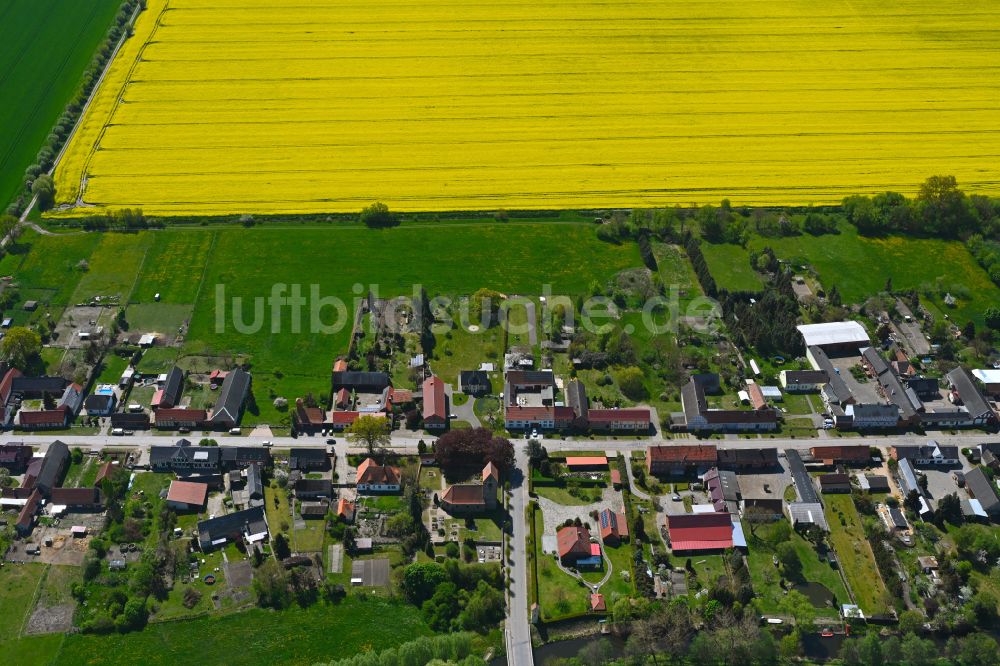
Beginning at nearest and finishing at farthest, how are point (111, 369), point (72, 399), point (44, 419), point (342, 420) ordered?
1. point (44, 419)
2. point (342, 420)
3. point (72, 399)
4. point (111, 369)

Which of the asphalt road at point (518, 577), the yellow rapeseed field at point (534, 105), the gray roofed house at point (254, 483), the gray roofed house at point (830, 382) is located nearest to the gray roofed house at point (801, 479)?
the gray roofed house at point (830, 382)

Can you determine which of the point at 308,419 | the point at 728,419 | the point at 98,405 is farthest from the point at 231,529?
the point at 728,419

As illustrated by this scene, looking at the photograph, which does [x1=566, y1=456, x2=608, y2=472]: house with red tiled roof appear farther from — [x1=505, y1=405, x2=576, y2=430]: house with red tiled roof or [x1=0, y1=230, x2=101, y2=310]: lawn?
[x1=0, y1=230, x2=101, y2=310]: lawn

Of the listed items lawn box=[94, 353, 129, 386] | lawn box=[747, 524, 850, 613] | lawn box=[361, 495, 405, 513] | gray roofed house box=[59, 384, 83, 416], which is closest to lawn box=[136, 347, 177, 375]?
lawn box=[94, 353, 129, 386]

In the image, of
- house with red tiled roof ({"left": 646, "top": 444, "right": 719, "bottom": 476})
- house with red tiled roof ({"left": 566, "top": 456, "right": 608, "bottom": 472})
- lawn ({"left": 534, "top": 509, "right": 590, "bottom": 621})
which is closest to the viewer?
lawn ({"left": 534, "top": 509, "right": 590, "bottom": 621})

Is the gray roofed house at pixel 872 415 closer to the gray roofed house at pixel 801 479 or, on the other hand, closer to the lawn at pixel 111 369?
the gray roofed house at pixel 801 479

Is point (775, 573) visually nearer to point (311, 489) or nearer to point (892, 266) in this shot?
point (311, 489)
